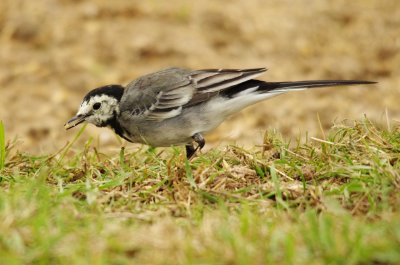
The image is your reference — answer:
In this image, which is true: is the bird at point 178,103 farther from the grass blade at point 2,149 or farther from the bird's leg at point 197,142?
the grass blade at point 2,149

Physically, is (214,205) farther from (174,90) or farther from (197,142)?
(174,90)

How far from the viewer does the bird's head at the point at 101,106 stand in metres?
7.00

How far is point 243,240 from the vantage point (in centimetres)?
412

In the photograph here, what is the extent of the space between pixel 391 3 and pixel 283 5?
193 centimetres

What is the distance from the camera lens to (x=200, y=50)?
1177 centimetres

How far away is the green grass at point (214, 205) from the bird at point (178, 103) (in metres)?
0.27

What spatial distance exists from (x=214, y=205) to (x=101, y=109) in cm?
222

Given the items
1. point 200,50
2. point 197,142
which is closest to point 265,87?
point 197,142

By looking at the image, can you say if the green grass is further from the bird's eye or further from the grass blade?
the bird's eye

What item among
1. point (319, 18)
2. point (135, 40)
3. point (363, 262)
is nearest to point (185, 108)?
point (363, 262)

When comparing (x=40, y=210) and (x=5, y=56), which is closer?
(x=40, y=210)

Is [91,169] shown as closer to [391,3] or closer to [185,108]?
[185,108]

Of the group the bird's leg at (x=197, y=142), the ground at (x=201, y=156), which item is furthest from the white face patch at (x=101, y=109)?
the bird's leg at (x=197, y=142)

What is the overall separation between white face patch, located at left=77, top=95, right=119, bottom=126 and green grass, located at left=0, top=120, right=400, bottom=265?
1.55 feet
